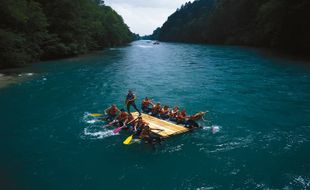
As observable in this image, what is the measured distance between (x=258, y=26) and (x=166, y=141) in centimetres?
7525

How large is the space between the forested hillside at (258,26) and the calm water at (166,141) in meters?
22.4

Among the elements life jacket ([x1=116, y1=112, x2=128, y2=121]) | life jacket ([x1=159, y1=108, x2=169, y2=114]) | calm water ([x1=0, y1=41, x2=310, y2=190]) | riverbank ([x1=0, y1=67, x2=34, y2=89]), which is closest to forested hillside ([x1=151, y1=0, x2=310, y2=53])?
calm water ([x1=0, y1=41, x2=310, y2=190])

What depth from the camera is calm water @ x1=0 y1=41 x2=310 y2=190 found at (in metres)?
14.2

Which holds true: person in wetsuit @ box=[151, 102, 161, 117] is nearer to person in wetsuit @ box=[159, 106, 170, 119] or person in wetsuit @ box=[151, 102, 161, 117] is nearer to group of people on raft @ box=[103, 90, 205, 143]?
group of people on raft @ box=[103, 90, 205, 143]

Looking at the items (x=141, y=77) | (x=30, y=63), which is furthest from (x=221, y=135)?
(x=30, y=63)

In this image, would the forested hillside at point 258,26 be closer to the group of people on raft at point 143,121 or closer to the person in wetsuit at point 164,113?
the person in wetsuit at point 164,113

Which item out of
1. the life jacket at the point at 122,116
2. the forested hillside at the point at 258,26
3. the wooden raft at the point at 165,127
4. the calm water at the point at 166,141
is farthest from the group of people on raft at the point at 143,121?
the forested hillside at the point at 258,26

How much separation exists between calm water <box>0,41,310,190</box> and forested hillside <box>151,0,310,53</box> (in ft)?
73.4

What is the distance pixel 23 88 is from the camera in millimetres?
33969

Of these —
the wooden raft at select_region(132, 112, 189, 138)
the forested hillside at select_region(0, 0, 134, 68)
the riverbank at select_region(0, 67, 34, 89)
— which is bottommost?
the riverbank at select_region(0, 67, 34, 89)

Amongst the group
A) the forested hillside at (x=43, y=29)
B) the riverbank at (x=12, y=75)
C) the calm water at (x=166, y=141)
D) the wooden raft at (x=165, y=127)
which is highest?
the forested hillside at (x=43, y=29)

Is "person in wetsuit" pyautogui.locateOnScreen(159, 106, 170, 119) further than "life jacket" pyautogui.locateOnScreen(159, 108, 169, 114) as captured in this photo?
No

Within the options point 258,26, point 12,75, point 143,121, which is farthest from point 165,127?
point 258,26

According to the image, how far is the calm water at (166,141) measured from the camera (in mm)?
14227
